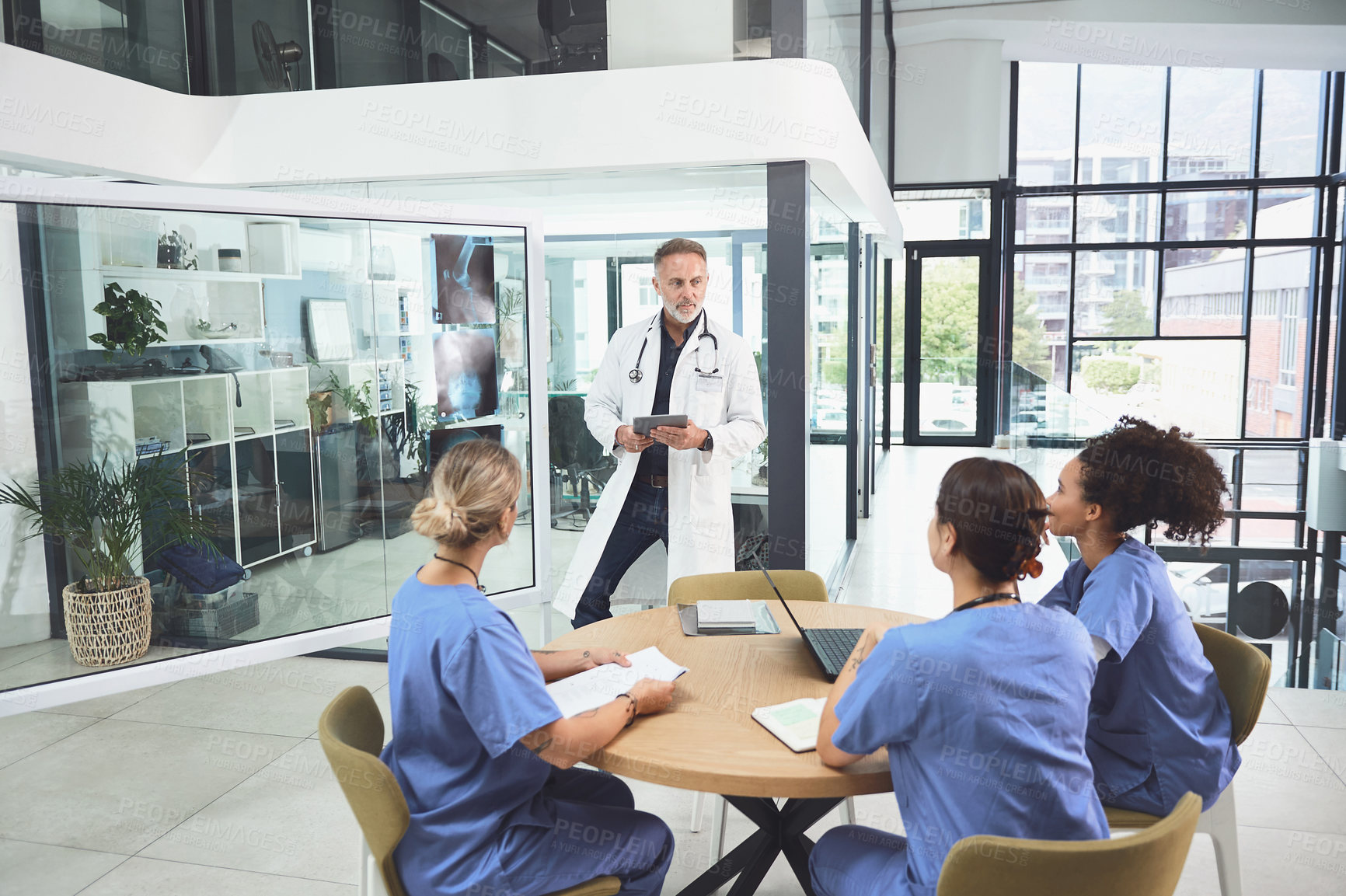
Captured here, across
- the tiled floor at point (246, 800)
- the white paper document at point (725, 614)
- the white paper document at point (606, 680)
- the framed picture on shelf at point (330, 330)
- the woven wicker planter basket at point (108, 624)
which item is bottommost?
the tiled floor at point (246, 800)

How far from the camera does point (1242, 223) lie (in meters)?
10.2

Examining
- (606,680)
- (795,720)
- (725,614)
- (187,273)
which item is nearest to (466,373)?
(187,273)

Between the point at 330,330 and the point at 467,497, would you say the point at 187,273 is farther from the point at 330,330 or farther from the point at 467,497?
the point at 467,497

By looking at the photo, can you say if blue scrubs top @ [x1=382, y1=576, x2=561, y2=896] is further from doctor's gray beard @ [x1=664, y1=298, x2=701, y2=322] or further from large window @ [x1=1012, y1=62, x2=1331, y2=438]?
large window @ [x1=1012, y1=62, x2=1331, y2=438]

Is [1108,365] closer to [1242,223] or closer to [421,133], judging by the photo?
[1242,223]

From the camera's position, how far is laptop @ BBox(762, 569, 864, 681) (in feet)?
6.65

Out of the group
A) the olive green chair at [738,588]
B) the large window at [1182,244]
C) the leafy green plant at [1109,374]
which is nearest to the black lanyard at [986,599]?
the olive green chair at [738,588]

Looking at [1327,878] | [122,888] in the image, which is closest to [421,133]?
[122,888]

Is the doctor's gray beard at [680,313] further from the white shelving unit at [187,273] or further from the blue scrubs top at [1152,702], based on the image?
the blue scrubs top at [1152,702]

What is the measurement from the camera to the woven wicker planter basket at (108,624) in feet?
9.21

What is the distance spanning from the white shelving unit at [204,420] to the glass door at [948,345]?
29.9 feet

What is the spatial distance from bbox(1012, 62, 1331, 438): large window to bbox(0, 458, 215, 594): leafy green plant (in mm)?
9618

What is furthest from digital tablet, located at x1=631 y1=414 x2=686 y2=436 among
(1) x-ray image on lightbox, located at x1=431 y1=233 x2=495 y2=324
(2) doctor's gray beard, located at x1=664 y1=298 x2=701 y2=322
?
(1) x-ray image on lightbox, located at x1=431 y1=233 x2=495 y2=324

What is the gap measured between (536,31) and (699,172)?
0.86 meters
